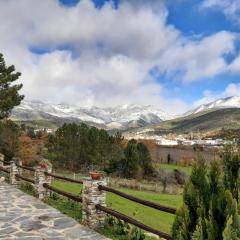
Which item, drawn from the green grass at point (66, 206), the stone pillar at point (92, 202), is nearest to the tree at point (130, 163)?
the green grass at point (66, 206)

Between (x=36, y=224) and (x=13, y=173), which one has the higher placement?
(x=13, y=173)

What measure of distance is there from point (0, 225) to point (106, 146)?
176 feet

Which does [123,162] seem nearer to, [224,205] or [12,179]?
[12,179]

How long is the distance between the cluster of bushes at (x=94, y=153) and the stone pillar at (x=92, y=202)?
51.4 metres

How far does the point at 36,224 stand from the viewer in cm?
1070

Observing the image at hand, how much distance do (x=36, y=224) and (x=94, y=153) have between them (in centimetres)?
5263

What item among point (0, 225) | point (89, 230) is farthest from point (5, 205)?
point (89, 230)

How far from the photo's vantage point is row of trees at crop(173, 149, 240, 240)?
4.73 m

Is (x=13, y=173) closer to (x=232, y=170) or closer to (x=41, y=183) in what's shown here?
(x=41, y=183)

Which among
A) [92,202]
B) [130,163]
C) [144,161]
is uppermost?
[144,161]

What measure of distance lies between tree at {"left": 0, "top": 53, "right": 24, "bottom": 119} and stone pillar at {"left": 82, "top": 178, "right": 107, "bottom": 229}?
25620 millimetres

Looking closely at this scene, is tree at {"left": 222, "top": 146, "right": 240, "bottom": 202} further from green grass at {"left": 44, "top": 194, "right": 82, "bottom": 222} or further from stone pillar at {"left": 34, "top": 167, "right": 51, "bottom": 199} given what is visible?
stone pillar at {"left": 34, "top": 167, "right": 51, "bottom": 199}

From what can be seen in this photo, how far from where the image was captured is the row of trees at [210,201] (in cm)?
473

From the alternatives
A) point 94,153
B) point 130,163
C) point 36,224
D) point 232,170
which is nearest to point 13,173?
point 36,224
